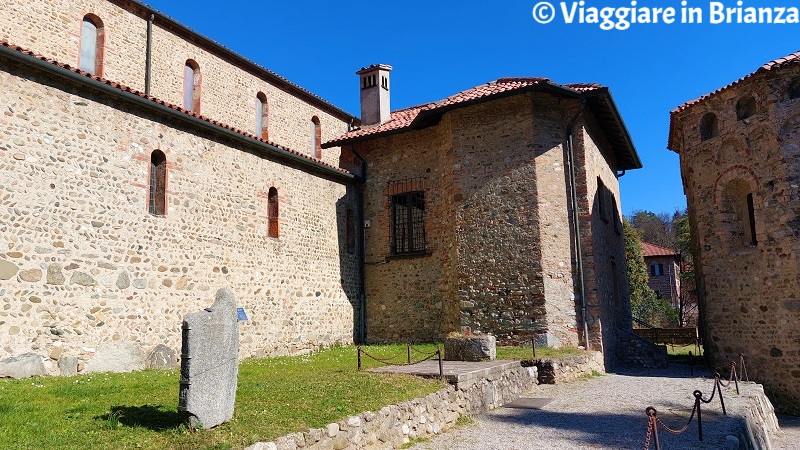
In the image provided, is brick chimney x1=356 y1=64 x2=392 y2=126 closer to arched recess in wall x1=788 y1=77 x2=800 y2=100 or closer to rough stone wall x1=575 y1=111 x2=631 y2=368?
rough stone wall x1=575 y1=111 x2=631 y2=368

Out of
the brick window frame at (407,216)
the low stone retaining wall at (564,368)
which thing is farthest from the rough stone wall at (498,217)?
the brick window frame at (407,216)

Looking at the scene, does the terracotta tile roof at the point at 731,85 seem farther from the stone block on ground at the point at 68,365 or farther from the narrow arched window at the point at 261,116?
the stone block on ground at the point at 68,365

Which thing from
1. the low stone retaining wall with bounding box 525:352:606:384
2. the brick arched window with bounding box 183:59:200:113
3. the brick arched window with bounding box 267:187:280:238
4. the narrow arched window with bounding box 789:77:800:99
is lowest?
the low stone retaining wall with bounding box 525:352:606:384

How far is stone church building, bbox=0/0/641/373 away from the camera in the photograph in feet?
29.1

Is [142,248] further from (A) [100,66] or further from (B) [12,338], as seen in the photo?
(A) [100,66]

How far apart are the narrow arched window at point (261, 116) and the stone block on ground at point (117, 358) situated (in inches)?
370

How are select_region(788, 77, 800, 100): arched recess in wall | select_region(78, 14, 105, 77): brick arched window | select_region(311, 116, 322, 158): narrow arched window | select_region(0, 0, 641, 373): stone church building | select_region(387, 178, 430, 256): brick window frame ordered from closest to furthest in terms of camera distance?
select_region(0, 0, 641, 373): stone church building < select_region(788, 77, 800, 100): arched recess in wall < select_region(78, 14, 105, 77): brick arched window < select_region(387, 178, 430, 256): brick window frame < select_region(311, 116, 322, 158): narrow arched window

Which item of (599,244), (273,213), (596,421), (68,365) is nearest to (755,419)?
(596,421)

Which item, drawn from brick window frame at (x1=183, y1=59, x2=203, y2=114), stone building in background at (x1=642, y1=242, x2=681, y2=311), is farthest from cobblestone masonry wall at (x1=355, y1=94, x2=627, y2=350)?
stone building in background at (x1=642, y1=242, x2=681, y2=311)

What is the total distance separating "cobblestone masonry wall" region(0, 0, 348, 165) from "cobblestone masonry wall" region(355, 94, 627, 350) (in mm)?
5720

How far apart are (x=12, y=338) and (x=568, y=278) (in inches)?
435

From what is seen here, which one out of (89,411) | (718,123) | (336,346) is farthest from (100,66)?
(718,123)

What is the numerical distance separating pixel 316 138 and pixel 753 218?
14134mm

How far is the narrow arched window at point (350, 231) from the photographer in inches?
629
